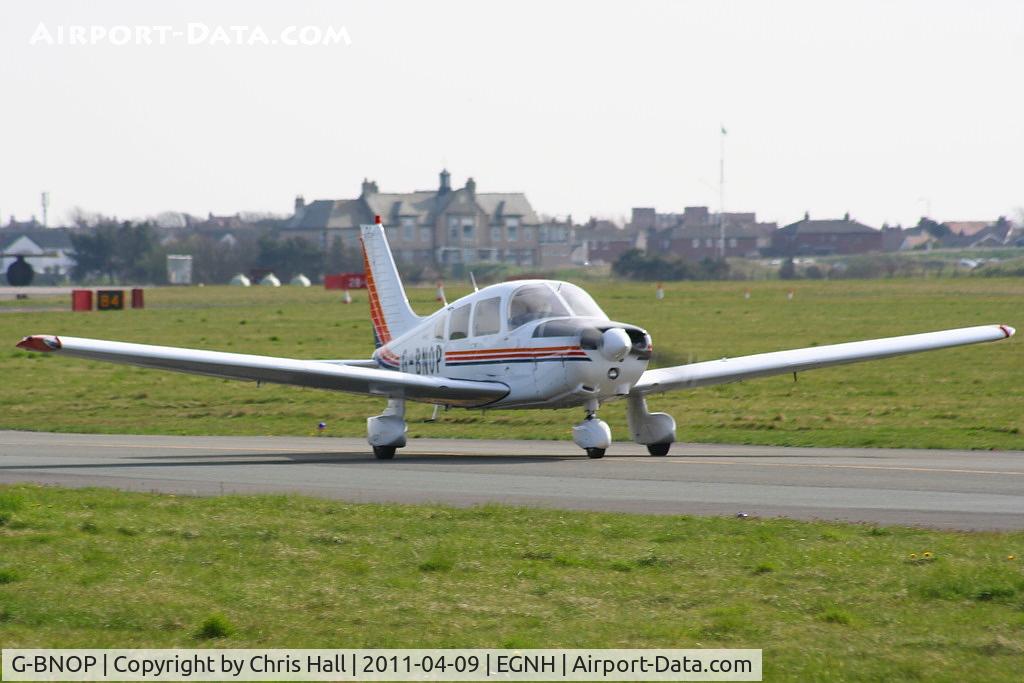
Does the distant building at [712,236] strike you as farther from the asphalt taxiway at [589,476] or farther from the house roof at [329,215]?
the asphalt taxiway at [589,476]

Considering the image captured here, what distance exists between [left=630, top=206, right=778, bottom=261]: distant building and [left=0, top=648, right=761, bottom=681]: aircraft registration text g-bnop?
9736 cm

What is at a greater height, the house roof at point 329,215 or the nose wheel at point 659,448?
the house roof at point 329,215

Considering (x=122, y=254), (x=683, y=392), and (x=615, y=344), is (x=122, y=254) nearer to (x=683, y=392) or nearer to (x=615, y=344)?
(x=683, y=392)

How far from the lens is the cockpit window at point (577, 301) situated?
20.5 metres

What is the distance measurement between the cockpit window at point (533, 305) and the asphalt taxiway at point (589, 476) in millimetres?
1973

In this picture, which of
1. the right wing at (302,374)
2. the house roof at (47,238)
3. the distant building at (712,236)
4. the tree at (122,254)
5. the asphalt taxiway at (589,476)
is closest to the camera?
the asphalt taxiway at (589,476)

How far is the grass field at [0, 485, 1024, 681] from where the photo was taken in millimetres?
8867

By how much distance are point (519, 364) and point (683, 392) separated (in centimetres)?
1264

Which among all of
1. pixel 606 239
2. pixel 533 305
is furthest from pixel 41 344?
pixel 606 239

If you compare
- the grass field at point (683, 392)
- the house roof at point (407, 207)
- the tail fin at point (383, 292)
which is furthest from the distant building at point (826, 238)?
the tail fin at point (383, 292)

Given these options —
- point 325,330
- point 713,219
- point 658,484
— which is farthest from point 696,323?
point 713,219

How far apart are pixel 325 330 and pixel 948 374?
92.4 feet

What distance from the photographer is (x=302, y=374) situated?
20.3 m

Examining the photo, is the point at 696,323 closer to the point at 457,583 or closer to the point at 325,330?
the point at 325,330
